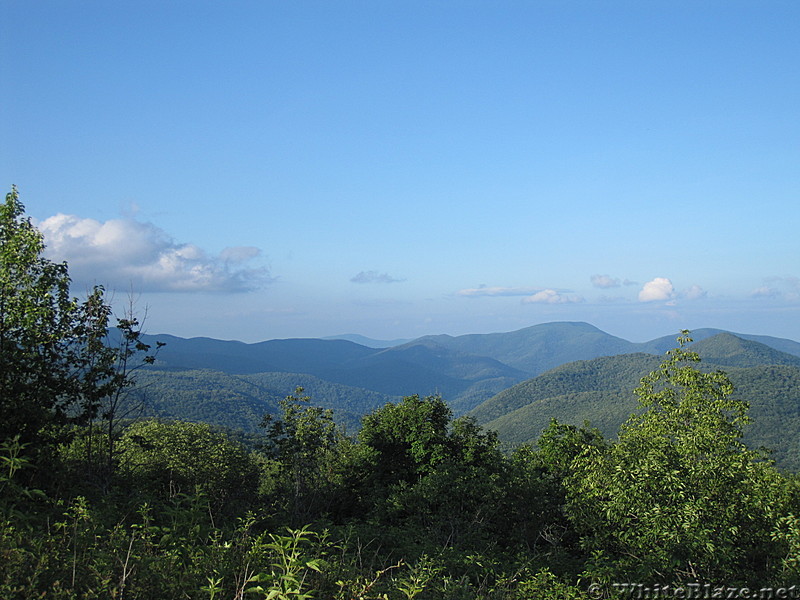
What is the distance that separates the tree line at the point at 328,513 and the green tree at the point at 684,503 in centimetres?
4

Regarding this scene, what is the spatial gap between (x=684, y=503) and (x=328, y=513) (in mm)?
9482

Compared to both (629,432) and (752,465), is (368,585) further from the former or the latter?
(629,432)

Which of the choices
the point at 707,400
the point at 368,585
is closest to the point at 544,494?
the point at 707,400

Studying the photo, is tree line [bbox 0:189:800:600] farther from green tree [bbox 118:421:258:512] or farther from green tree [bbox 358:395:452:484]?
green tree [bbox 118:421:258:512]

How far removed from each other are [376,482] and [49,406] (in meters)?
17.3

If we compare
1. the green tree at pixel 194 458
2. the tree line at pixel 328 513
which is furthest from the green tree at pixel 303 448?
the green tree at pixel 194 458

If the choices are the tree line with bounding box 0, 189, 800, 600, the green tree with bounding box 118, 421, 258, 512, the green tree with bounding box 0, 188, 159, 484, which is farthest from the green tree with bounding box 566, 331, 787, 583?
the green tree with bounding box 118, 421, 258, 512

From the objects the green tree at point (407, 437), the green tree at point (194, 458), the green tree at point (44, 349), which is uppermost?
the green tree at point (44, 349)

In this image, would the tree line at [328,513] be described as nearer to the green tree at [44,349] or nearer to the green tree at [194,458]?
the green tree at [44,349]

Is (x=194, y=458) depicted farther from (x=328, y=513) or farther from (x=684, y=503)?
(x=684, y=503)

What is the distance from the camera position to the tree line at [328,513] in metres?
4.18

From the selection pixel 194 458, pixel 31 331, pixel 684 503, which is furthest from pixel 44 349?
pixel 194 458

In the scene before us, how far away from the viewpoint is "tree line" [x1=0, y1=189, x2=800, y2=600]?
418 cm

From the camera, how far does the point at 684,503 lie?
31.7 ft
